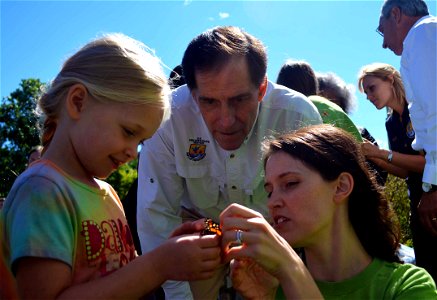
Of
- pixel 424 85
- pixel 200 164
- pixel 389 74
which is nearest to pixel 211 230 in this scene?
pixel 200 164

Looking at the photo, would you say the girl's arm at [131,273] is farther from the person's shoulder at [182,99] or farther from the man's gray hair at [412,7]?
the man's gray hair at [412,7]

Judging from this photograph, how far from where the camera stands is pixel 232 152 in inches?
128

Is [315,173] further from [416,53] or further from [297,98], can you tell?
[416,53]

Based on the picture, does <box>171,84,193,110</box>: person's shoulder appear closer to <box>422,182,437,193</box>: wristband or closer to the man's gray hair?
<box>422,182,437,193</box>: wristband

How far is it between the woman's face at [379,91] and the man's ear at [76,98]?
137 inches

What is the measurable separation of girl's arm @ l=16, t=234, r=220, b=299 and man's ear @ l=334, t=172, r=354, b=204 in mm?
912

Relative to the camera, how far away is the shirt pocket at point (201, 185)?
334 cm

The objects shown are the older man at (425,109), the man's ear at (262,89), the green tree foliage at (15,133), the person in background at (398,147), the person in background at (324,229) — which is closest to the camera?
the person in background at (324,229)

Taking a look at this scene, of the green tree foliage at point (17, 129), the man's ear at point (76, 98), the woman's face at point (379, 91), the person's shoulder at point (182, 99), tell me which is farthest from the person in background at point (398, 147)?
the green tree foliage at point (17, 129)

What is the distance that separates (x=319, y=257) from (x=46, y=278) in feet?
4.40

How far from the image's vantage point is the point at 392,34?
4.41 meters

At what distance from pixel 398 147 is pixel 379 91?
23.3 inches

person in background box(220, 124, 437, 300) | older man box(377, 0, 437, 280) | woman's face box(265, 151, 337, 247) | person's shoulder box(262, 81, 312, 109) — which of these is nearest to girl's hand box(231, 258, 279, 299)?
person in background box(220, 124, 437, 300)

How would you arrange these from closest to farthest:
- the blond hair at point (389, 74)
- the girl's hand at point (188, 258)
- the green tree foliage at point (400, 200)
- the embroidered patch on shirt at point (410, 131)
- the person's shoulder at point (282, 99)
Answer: the girl's hand at point (188, 258)
the person's shoulder at point (282, 99)
the embroidered patch on shirt at point (410, 131)
the blond hair at point (389, 74)
the green tree foliage at point (400, 200)
